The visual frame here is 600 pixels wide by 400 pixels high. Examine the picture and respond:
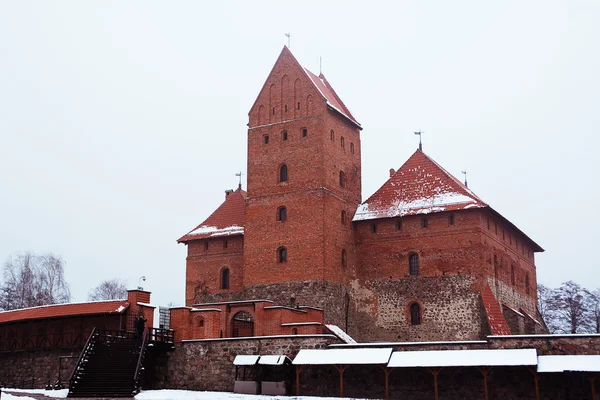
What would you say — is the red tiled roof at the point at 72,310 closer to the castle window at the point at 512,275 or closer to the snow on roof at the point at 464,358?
the snow on roof at the point at 464,358

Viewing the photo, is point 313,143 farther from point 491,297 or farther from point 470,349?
point 470,349

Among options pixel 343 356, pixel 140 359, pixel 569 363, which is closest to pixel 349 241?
pixel 343 356

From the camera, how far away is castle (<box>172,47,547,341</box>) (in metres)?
35.5

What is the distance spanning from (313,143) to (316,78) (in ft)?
16.6

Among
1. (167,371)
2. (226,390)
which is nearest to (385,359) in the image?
(226,390)

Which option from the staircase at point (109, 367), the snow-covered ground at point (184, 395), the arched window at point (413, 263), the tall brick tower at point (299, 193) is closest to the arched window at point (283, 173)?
the tall brick tower at point (299, 193)

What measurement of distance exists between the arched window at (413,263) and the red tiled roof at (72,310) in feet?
44.0

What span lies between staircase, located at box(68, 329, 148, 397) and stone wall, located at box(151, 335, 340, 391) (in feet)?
5.77

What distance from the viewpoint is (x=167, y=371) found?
30.9 meters

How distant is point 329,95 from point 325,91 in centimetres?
38

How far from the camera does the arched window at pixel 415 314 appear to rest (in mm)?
35906

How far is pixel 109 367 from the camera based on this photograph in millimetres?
27938

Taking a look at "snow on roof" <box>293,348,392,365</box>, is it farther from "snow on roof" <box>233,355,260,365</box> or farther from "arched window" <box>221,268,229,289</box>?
"arched window" <box>221,268,229,289</box>

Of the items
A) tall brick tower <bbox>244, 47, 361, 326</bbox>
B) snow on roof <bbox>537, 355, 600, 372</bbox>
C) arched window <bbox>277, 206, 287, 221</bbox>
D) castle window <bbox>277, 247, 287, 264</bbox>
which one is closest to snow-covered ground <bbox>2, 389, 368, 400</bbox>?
snow on roof <bbox>537, 355, 600, 372</bbox>
